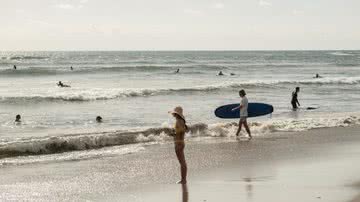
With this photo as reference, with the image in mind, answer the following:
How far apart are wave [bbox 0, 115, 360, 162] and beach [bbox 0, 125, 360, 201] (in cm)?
148

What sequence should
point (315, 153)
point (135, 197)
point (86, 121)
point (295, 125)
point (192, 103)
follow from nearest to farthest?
point (135, 197)
point (315, 153)
point (295, 125)
point (86, 121)
point (192, 103)

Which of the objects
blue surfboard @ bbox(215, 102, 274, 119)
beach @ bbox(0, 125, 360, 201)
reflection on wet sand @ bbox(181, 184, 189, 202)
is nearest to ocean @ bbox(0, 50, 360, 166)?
blue surfboard @ bbox(215, 102, 274, 119)

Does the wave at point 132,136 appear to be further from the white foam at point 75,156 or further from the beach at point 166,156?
the white foam at point 75,156

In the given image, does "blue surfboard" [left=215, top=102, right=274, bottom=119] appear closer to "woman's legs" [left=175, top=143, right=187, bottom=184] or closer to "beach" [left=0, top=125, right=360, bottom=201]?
"beach" [left=0, top=125, right=360, bottom=201]

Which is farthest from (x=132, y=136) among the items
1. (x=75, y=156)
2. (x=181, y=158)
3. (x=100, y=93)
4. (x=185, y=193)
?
(x=100, y=93)

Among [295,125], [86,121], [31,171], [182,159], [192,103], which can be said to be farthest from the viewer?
[192,103]

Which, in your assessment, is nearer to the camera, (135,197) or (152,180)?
(135,197)

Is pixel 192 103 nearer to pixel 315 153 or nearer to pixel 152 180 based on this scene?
pixel 315 153

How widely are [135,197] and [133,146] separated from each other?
6.71 meters

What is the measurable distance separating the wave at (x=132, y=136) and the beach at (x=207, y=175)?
148cm

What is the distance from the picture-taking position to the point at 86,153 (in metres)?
15.7

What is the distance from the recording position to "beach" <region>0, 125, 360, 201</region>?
10180mm

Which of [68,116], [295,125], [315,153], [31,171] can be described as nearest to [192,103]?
[68,116]

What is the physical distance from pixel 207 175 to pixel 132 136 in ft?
21.2
